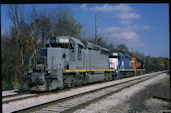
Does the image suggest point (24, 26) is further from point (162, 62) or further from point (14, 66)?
point (162, 62)

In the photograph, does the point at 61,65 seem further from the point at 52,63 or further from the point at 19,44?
the point at 19,44

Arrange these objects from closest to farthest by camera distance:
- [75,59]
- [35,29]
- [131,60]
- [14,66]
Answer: [75,59], [14,66], [35,29], [131,60]

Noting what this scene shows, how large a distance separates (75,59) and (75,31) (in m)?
14.9

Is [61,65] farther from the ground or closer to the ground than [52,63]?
closer to the ground

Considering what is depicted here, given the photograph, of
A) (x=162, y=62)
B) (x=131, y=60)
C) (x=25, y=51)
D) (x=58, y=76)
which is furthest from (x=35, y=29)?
(x=162, y=62)

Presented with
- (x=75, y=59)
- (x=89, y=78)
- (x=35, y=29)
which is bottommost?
(x=89, y=78)

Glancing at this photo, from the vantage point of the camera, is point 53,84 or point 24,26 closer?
point 53,84

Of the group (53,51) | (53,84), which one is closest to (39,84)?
(53,84)

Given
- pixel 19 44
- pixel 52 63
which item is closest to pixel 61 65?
pixel 52 63

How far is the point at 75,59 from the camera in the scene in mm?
12656

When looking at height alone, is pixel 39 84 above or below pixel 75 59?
below

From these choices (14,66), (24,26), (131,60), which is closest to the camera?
(14,66)

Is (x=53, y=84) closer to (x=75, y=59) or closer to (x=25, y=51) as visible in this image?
(x=75, y=59)

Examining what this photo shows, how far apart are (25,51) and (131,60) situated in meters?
20.8
